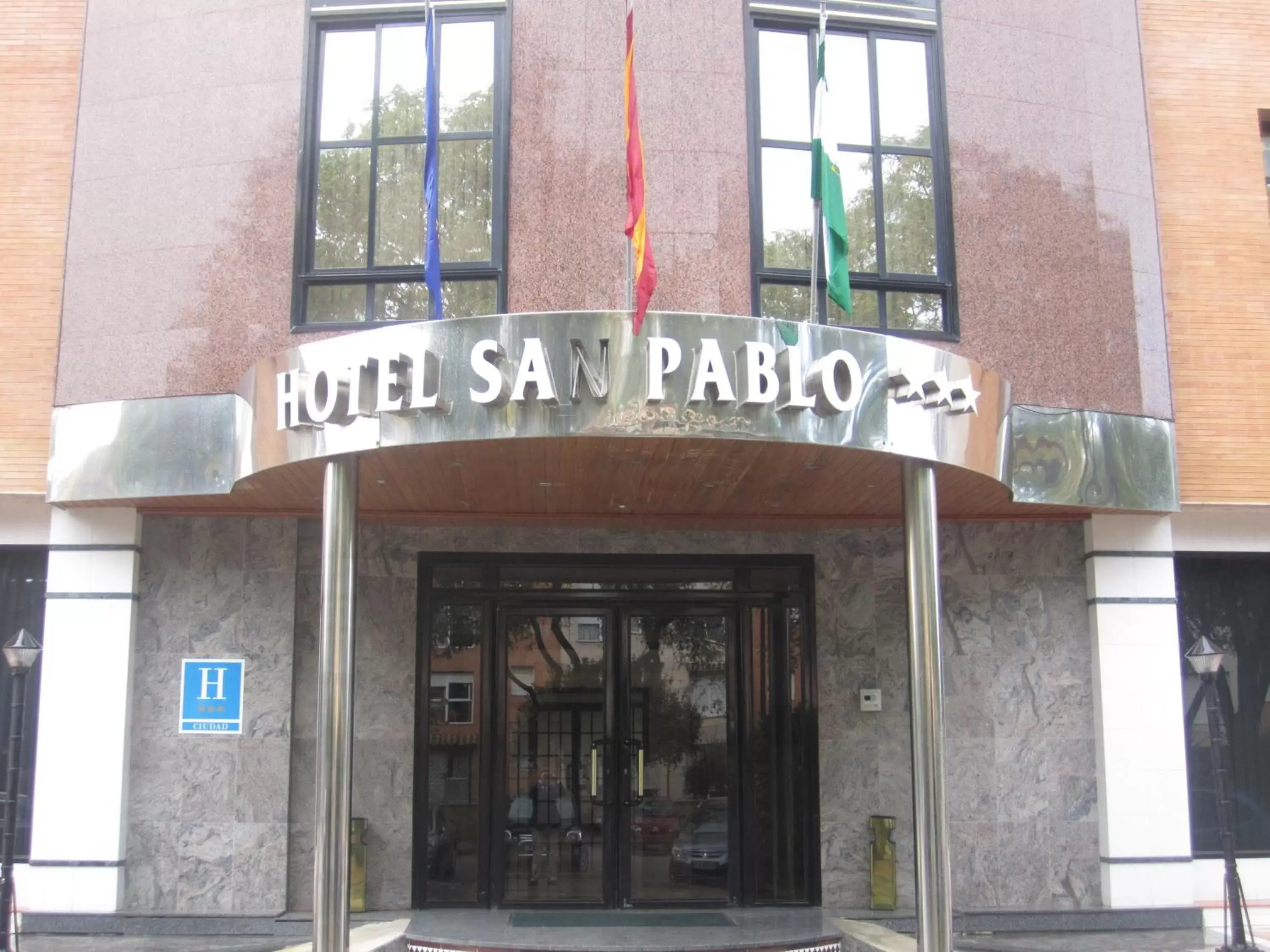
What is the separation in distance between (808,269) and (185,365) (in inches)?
221

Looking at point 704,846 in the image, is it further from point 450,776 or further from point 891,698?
point 450,776

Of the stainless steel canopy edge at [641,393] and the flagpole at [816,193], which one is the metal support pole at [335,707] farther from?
the flagpole at [816,193]

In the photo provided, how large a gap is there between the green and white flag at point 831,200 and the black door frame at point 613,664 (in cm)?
351

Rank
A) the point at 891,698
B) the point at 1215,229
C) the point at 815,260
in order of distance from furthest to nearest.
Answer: the point at 1215,229
the point at 891,698
the point at 815,260

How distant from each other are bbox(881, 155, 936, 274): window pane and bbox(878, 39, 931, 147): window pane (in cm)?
22

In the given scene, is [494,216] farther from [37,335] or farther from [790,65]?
[37,335]

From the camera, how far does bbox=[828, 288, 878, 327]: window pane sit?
11906 mm

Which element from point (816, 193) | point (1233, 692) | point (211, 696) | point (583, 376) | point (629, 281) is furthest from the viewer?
point (1233, 692)

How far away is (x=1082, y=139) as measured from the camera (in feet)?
41.5

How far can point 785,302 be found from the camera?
1171 centimetres

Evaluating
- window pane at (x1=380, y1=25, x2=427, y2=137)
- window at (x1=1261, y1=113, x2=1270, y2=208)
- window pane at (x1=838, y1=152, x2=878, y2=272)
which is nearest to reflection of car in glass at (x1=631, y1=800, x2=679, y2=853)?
window pane at (x1=838, y1=152, x2=878, y2=272)

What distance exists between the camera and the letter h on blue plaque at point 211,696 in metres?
11.8

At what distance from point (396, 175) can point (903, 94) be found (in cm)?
484

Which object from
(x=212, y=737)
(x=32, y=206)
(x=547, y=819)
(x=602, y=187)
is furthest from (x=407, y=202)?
(x=547, y=819)
